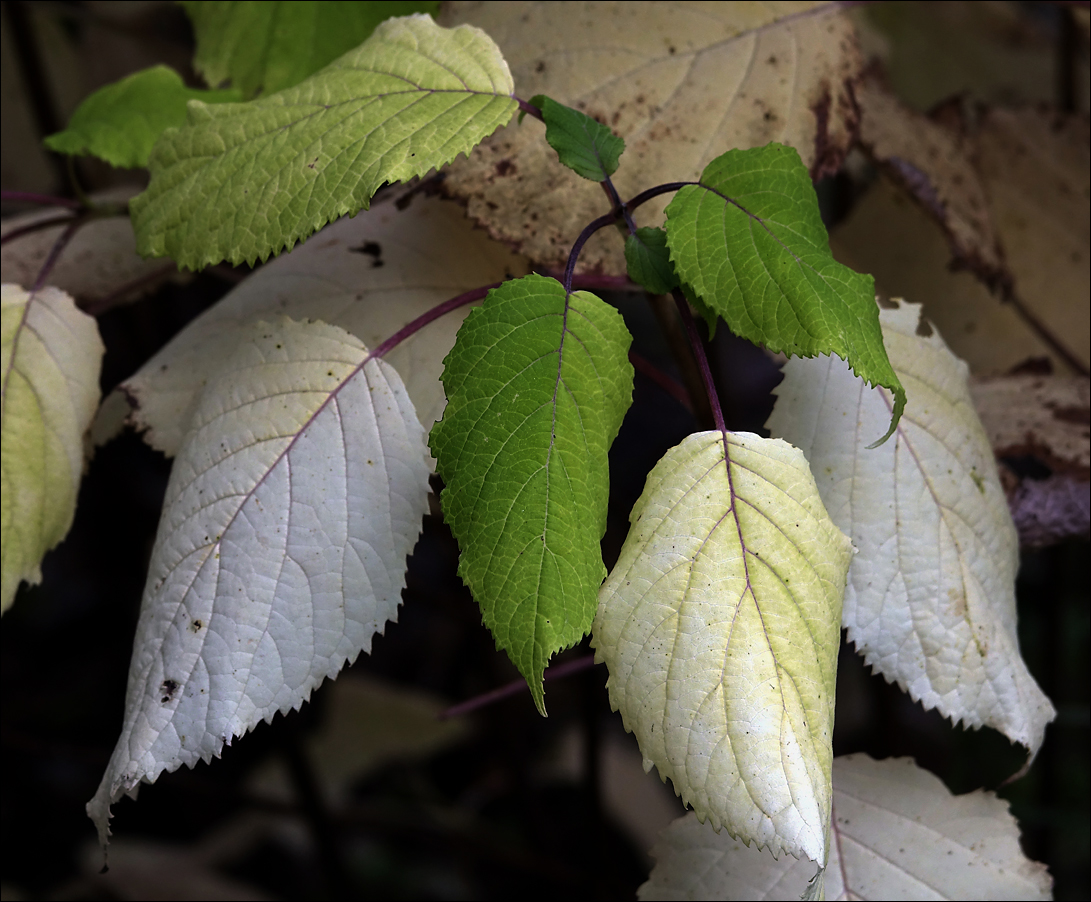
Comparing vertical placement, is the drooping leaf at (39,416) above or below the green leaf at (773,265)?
below

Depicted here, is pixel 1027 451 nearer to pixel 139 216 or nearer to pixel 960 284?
pixel 960 284

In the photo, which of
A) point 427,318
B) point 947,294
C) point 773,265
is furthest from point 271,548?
point 947,294

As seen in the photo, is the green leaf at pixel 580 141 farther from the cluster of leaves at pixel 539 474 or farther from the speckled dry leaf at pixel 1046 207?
the speckled dry leaf at pixel 1046 207

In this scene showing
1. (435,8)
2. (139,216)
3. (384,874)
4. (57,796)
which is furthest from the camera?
(384,874)

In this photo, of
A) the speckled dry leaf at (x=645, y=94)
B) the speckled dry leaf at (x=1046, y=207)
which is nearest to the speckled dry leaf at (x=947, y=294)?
the speckled dry leaf at (x=1046, y=207)

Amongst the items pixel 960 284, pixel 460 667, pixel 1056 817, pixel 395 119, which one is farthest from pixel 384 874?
pixel 395 119
